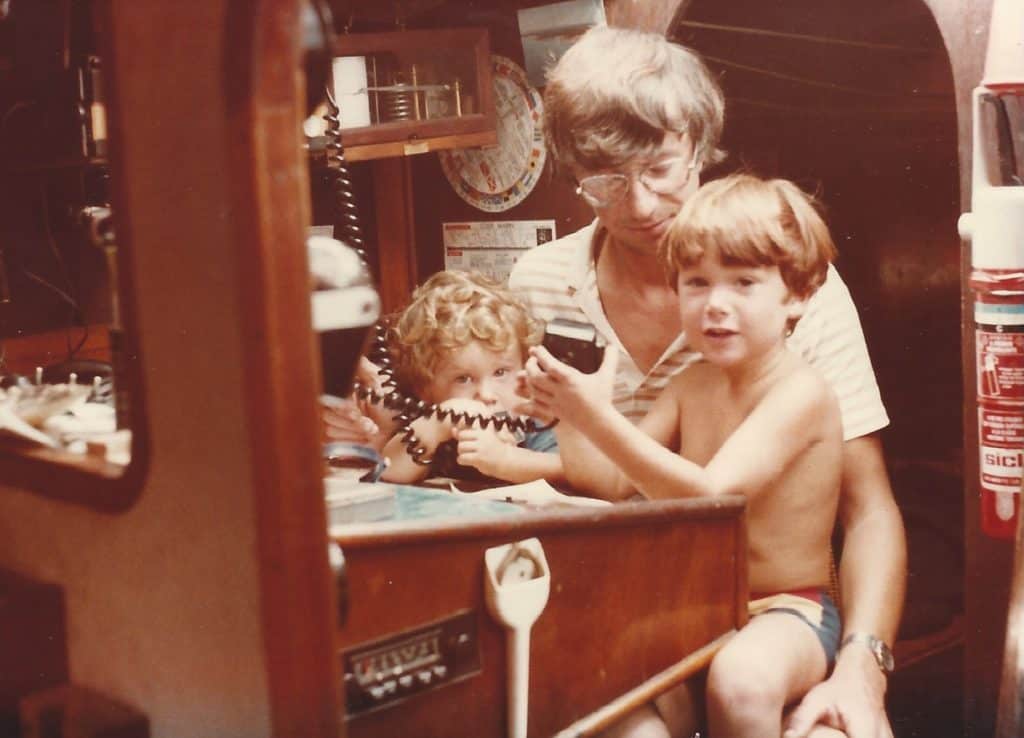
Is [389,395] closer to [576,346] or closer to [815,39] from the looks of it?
[576,346]

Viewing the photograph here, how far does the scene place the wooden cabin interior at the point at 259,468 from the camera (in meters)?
0.81

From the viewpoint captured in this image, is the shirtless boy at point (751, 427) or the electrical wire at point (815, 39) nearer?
the shirtless boy at point (751, 427)

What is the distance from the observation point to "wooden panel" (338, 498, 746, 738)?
1102 mm

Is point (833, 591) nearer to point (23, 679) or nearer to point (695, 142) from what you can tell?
A: point (695, 142)

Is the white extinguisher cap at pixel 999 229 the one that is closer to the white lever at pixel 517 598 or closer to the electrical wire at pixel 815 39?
the white lever at pixel 517 598

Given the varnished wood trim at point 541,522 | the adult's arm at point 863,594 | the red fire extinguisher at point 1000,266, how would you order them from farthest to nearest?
the adult's arm at point 863,594 → the red fire extinguisher at point 1000,266 → the varnished wood trim at point 541,522

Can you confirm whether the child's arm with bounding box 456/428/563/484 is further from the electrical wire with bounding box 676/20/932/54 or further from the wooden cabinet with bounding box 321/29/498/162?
the electrical wire with bounding box 676/20/932/54

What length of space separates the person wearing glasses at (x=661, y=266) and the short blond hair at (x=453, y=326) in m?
0.14

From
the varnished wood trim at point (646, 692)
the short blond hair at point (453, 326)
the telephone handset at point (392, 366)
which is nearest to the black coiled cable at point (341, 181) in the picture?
the telephone handset at point (392, 366)

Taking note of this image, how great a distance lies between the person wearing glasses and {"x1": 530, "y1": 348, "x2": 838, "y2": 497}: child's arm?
121mm

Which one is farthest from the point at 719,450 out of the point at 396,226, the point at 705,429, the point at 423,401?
the point at 396,226

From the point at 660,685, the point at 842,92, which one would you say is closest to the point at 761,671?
the point at 660,685

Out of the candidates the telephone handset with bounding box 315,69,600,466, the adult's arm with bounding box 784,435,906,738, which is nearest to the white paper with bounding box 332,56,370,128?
the telephone handset with bounding box 315,69,600,466

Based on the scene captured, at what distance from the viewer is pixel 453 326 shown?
1.95m
